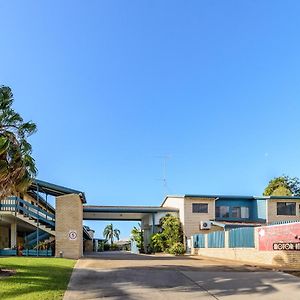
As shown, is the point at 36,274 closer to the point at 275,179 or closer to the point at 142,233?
the point at 142,233

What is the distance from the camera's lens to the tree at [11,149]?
1641cm

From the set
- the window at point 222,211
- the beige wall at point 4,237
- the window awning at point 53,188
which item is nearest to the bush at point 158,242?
the window at point 222,211

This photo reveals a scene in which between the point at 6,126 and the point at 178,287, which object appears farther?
the point at 6,126

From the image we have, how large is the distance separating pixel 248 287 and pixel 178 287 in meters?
2.13

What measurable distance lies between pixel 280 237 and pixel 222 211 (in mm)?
20873

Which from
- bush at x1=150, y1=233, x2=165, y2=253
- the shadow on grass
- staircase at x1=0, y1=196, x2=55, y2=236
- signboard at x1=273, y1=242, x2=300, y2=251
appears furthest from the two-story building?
the shadow on grass

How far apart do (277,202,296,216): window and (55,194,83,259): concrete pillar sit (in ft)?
69.2

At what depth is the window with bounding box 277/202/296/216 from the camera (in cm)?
4143

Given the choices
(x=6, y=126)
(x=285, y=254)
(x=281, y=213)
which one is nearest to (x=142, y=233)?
(x=281, y=213)

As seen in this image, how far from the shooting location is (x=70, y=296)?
11.4m

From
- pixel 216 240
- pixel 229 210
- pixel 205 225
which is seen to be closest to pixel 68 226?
pixel 216 240

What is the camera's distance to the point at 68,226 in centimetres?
2792

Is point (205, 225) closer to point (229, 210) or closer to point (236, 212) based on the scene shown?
point (229, 210)

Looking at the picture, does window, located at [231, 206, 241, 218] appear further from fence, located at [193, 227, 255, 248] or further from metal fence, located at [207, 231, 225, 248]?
metal fence, located at [207, 231, 225, 248]
